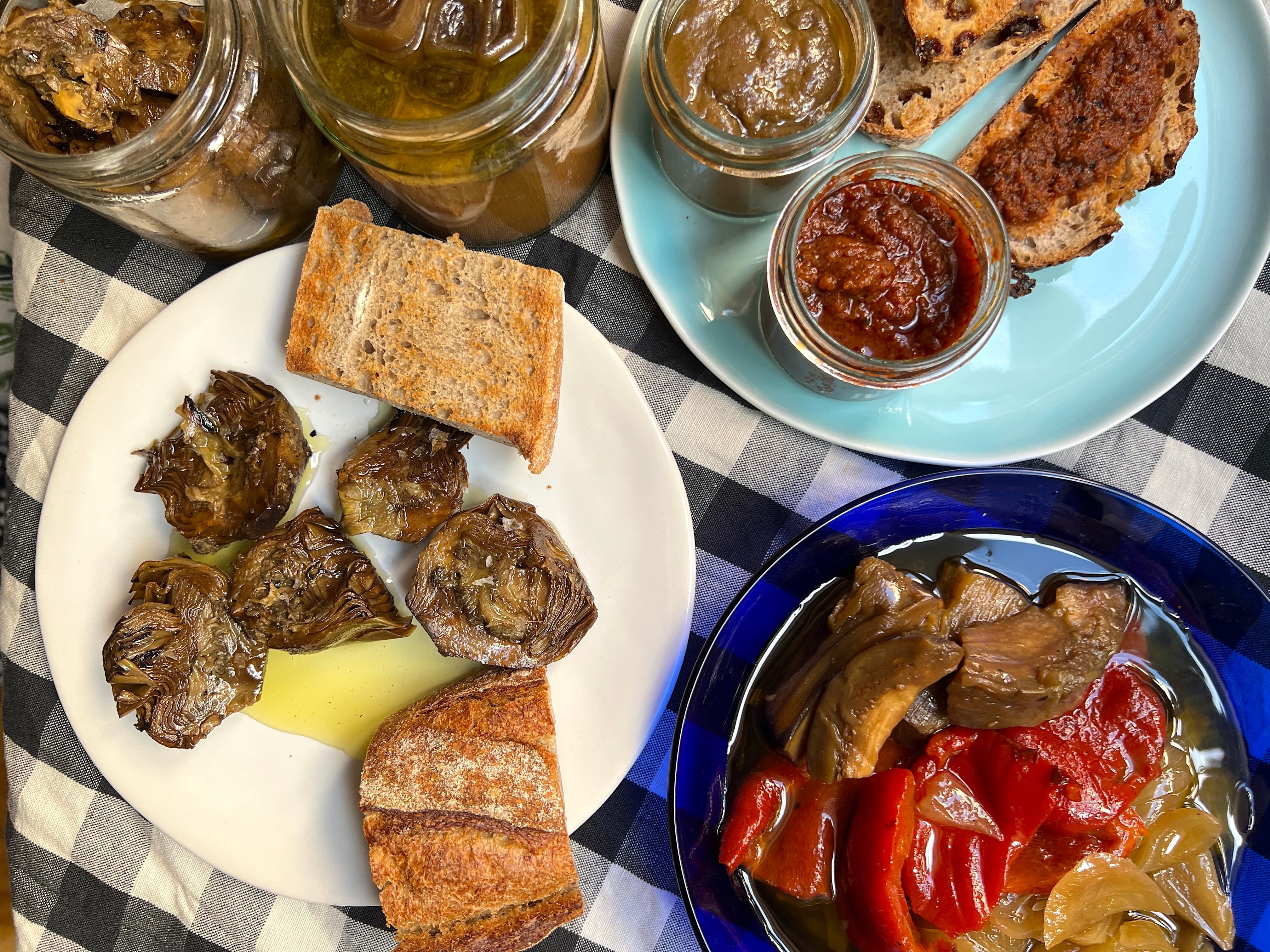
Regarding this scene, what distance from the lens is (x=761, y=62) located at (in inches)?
70.6

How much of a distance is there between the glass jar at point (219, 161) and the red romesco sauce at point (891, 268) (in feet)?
3.83

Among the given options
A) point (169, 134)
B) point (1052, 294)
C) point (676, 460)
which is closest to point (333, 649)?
point (676, 460)

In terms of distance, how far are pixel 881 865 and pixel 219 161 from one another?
199cm

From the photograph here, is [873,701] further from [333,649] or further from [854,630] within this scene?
[333,649]

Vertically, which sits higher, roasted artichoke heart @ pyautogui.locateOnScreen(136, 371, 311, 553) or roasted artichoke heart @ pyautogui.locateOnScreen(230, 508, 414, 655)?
roasted artichoke heart @ pyautogui.locateOnScreen(136, 371, 311, 553)

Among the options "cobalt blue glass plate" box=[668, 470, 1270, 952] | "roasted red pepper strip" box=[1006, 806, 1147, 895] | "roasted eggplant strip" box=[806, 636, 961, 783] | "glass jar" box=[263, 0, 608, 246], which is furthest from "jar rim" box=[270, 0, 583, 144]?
"roasted red pepper strip" box=[1006, 806, 1147, 895]

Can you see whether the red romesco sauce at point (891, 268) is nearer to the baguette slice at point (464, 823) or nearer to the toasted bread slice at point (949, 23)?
the toasted bread slice at point (949, 23)

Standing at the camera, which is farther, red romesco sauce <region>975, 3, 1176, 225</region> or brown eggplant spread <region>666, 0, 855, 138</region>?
red romesco sauce <region>975, 3, 1176, 225</region>

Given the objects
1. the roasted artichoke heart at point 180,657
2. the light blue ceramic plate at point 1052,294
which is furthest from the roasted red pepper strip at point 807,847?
the roasted artichoke heart at point 180,657

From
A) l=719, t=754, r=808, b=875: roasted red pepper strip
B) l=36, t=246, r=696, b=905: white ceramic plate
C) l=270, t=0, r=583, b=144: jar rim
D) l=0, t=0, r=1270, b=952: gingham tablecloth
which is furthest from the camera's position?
l=0, t=0, r=1270, b=952: gingham tablecloth

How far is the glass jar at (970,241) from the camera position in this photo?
178 cm

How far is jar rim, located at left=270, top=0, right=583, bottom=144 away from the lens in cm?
154

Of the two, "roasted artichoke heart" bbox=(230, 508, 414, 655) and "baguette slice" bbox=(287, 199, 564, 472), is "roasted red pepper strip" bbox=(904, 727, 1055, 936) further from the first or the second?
"roasted artichoke heart" bbox=(230, 508, 414, 655)

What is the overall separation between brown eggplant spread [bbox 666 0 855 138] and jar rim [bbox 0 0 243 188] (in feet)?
2.87
